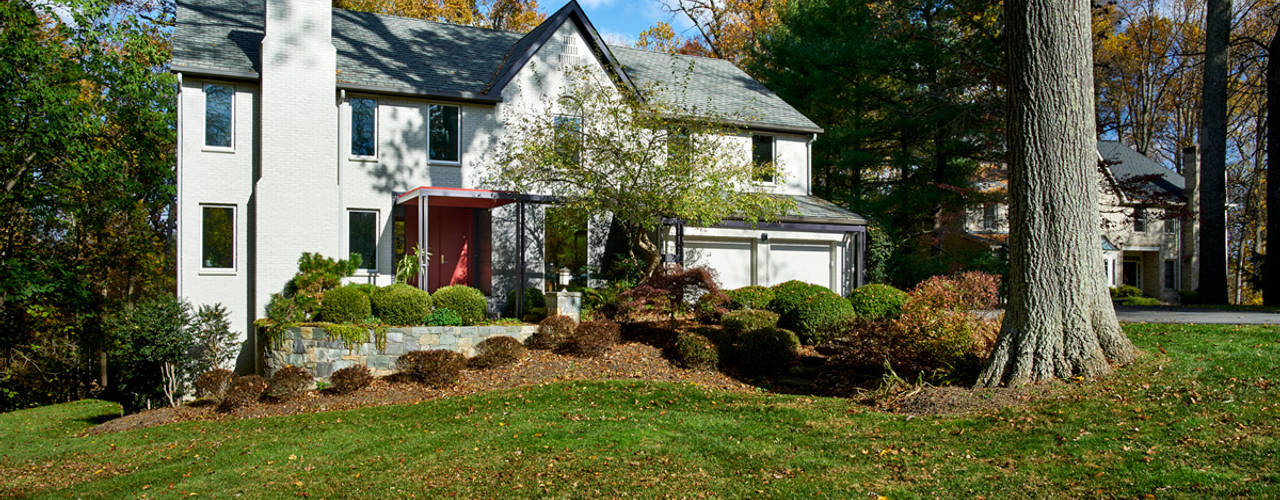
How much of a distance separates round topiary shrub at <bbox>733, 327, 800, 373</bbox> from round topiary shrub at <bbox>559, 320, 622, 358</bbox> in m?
2.18

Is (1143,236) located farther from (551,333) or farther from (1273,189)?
(551,333)

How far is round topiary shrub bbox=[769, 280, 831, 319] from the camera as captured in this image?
13766 millimetres

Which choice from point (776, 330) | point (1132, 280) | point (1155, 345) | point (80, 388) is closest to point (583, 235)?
point (776, 330)

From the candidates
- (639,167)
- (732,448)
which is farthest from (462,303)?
(732,448)

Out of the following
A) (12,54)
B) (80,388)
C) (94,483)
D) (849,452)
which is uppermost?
(12,54)

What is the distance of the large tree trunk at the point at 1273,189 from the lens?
19.2 meters

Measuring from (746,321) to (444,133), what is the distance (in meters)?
8.18

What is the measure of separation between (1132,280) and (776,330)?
104 feet

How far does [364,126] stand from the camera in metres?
16.3

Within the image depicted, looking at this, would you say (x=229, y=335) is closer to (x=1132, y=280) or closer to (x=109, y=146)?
(x=109, y=146)

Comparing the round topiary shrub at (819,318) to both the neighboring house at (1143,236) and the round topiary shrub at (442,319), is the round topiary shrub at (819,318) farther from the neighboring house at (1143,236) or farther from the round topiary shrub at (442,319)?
the neighboring house at (1143,236)

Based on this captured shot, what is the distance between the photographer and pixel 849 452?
6602 millimetres

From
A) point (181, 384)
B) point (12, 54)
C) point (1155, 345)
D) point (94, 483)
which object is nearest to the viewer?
point (94, 483)

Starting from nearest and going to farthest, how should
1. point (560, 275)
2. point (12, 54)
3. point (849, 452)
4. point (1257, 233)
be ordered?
point (849, 452), point (12, 54), point (560, 275), point (1257, 233)
